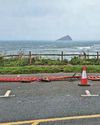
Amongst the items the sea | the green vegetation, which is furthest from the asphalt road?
the sea

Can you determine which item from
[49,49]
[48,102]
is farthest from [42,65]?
[49,49]

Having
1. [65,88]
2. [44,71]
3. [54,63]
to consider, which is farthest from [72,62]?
[65,88]

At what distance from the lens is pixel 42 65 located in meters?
24.7

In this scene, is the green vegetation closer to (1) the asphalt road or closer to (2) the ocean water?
(2) the ocean water

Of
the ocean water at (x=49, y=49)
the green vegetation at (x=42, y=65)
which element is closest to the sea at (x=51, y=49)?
the ocean water at (x=49, y=49)

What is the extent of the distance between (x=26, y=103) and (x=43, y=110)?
3.56 ft

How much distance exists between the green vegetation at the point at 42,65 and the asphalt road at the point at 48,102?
20.2 feet

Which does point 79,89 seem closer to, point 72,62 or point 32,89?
point 32,89

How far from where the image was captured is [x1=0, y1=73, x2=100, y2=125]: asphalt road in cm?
858

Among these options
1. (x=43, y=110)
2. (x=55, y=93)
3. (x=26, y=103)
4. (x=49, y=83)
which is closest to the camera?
(x=43, y=110)

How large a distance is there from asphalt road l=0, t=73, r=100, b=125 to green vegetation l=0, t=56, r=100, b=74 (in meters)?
6.15

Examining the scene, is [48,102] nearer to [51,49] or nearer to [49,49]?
[51,49]

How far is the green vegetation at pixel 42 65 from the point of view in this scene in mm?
20406

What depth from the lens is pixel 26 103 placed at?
10.1m
